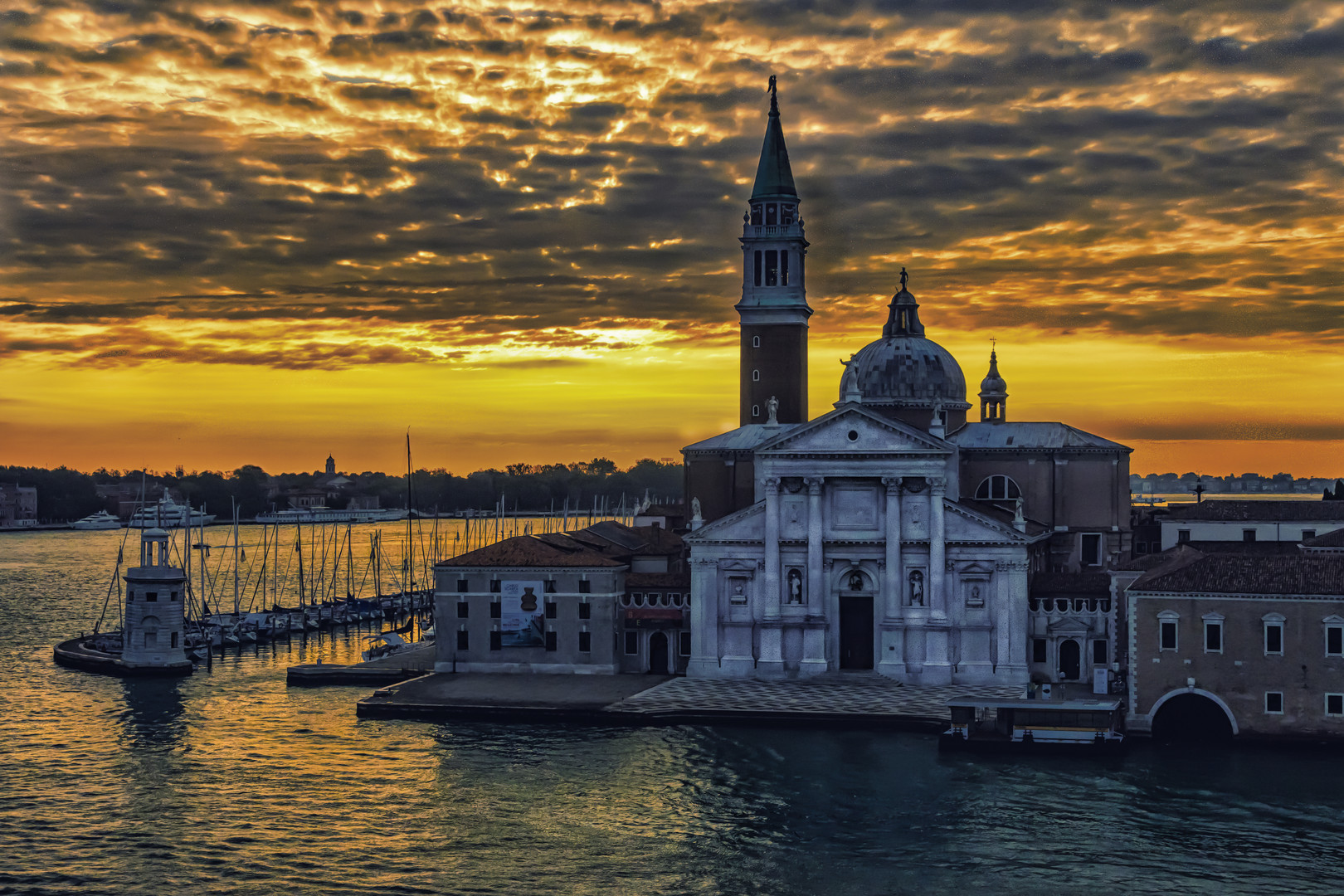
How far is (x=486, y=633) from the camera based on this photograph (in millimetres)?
61031

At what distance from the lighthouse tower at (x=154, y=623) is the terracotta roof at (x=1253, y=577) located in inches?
1755

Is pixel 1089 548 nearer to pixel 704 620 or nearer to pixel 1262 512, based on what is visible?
pixel 1262 512

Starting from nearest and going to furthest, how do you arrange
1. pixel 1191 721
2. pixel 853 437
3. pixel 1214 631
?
pixel 1214 631
pixel 1191 721
pixel 853 437

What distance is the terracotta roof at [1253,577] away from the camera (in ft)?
154

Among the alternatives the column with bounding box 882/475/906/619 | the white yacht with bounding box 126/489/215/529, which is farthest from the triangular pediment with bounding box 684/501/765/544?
the white yacht with bounding box 126/489/215/529

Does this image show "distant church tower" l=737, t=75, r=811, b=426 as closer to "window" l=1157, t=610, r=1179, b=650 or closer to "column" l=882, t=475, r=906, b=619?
"column" l=882, t=475, r=906, b=619

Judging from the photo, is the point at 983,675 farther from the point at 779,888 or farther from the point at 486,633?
the point at 779,888

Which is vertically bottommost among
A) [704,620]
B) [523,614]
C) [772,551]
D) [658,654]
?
[658,654]

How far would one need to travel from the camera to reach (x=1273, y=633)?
154 ft

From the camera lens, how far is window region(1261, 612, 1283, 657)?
46.8 metres

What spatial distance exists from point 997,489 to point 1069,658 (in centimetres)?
1097

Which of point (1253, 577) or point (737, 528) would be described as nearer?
point (1253, 577)

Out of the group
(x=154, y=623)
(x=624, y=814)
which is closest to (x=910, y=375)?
(x=624, y=814)

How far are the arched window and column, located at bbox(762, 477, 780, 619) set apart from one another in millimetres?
12672
